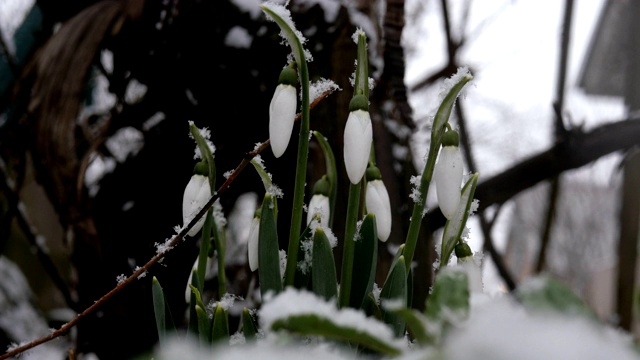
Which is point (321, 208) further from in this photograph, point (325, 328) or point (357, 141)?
point (325, 328)

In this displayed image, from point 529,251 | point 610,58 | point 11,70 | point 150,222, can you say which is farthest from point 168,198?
point 529,251

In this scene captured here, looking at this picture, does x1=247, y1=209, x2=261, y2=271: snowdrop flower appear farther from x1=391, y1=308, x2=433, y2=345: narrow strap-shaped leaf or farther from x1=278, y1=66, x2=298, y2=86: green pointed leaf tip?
x1=391, y1=308, x2=433, y2=345: narrow strap-shaped leaf

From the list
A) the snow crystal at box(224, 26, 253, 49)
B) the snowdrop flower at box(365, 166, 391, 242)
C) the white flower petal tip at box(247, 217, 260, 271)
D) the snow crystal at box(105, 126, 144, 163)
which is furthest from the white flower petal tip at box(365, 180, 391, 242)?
the snow crystal at box(105, 126, 144, 163)

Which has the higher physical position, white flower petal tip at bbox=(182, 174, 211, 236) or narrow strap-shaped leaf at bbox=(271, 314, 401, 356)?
white flower petal tip at bbox=(182, 174, 211, 236)

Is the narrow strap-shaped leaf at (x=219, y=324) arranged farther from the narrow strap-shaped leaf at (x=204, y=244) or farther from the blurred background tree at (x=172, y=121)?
the blurred background tree at (x=172, y=121)

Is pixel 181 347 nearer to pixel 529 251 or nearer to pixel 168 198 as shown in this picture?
pixel 168 198

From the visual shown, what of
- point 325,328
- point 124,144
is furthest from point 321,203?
point 124,144

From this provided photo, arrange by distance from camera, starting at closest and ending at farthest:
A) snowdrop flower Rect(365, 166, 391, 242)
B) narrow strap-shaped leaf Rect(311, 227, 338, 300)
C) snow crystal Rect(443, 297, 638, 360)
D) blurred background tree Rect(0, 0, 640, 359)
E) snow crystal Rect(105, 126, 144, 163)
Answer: snow crystal Rect(443, 297, 638, 360)
narrow strap-shaped leaf Rect(311, 227, 338, 300)
snowdrop flower Rect(365, 166, 391, 242)
blurred background tree Rect(0, 0, 640, 359)
snow crystal Rect(105, 126, 144, 163)
